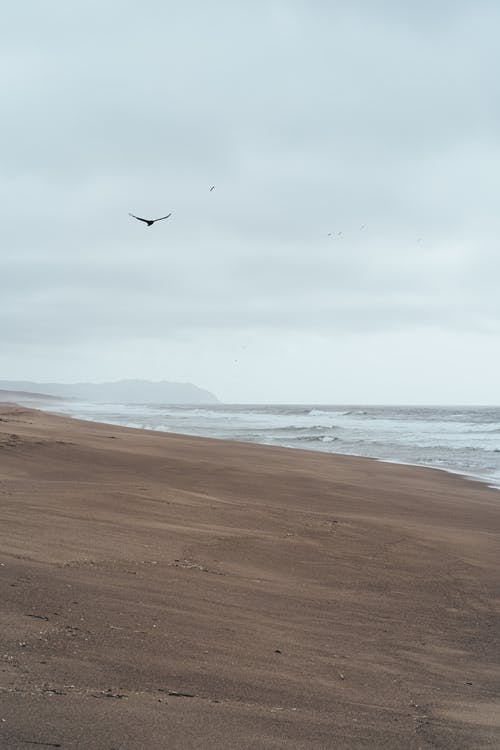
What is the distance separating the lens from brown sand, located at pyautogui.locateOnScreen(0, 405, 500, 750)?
117 inches

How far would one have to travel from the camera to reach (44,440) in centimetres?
1480

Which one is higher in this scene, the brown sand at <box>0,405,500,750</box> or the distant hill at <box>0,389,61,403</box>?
the distant hill at <box>0,389,61,403</box>

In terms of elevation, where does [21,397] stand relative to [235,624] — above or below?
above

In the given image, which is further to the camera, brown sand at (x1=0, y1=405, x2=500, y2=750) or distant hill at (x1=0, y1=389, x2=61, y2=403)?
distant hill at (x1=0, y1=389, x2=61, y2=403)

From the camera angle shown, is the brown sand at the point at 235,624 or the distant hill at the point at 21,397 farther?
the distant hill at the point at 21,397

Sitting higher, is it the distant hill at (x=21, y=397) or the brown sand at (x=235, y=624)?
the distant hill at (x=21, y=397)

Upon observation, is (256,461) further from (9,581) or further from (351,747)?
(351,747)

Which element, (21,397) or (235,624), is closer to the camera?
(235,624)

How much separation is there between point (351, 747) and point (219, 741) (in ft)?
1.96

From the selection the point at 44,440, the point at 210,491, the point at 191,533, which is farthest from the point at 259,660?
the point at 44,440

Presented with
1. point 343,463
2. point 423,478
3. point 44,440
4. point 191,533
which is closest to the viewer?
point 191,533

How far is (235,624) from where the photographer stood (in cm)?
448

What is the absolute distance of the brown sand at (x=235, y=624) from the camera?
2.98m

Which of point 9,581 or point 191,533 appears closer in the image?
point 9,581
